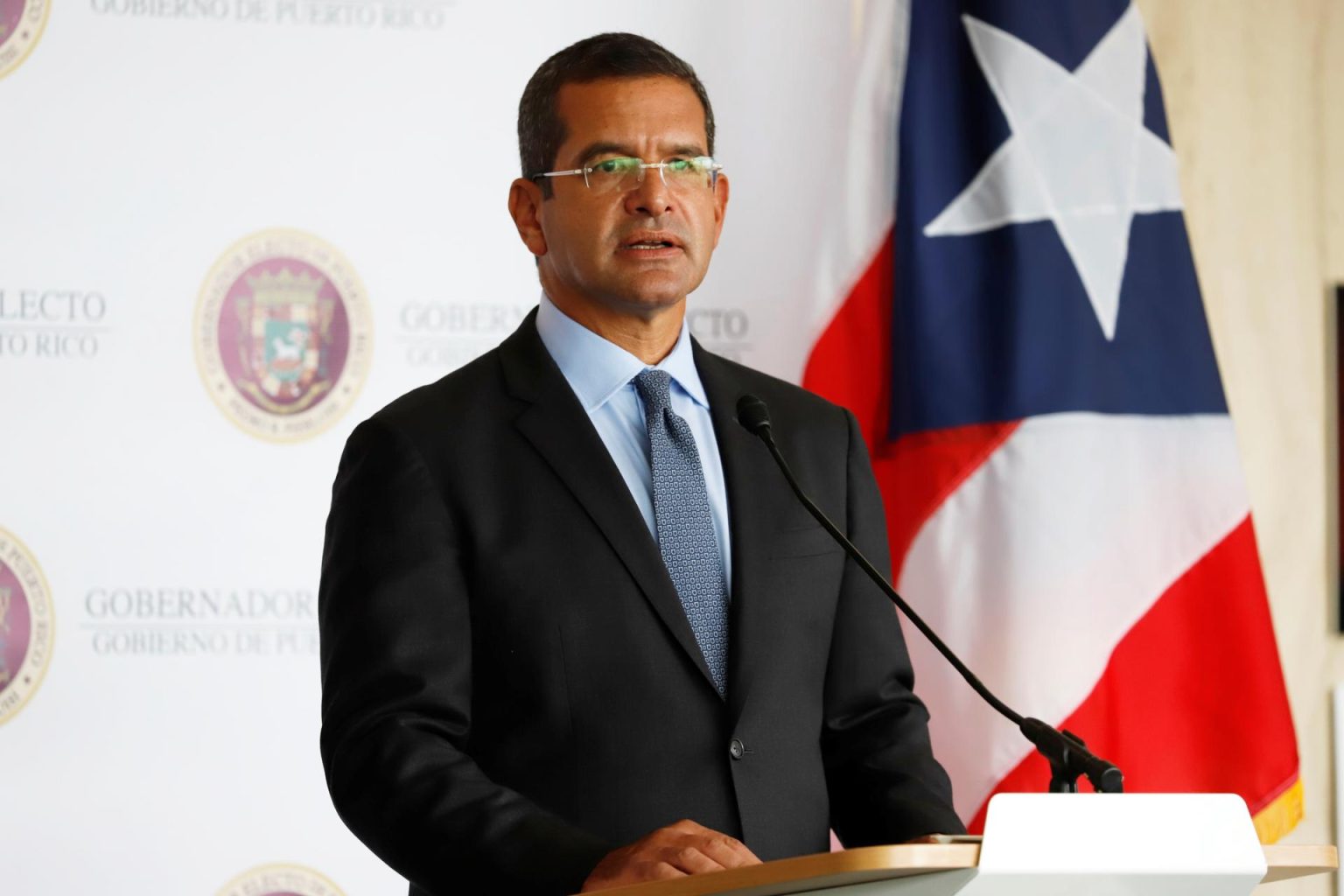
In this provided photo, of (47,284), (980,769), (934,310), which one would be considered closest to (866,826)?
(980,769)

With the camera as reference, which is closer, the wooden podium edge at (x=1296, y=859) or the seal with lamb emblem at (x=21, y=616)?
the wooden podium edge at (x=1296, y=859)

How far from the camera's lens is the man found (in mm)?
1782

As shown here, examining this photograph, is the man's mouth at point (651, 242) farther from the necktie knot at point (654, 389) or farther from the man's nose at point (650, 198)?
the necktie knot at point (654, 389)

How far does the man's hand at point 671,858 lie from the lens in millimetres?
1410

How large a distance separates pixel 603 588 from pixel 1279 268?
7.27 ft

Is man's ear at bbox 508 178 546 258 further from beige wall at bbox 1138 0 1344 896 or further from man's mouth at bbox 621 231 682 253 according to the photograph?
beige wall at bbox 1138 0 1344 896

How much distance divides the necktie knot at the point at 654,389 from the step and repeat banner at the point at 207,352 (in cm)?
121

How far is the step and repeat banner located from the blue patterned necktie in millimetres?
1267

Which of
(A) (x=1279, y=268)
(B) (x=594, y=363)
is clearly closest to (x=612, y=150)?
(B) (x=594, y=363)

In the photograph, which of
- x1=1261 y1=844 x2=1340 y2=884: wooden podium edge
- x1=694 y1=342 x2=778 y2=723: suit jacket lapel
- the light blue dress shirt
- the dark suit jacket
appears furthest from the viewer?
the light blue dress shirt

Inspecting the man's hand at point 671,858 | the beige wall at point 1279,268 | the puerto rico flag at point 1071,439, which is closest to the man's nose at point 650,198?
the man's hand at point 671,858

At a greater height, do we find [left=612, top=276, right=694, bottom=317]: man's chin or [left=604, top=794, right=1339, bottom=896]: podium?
[left=612, top=276, right=694, bottom=317]: man's chin

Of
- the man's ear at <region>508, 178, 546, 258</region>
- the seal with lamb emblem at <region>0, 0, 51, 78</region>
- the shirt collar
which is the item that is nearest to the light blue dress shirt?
the shirt collar

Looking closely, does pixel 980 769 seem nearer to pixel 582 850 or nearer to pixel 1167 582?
pixel 1167 582
